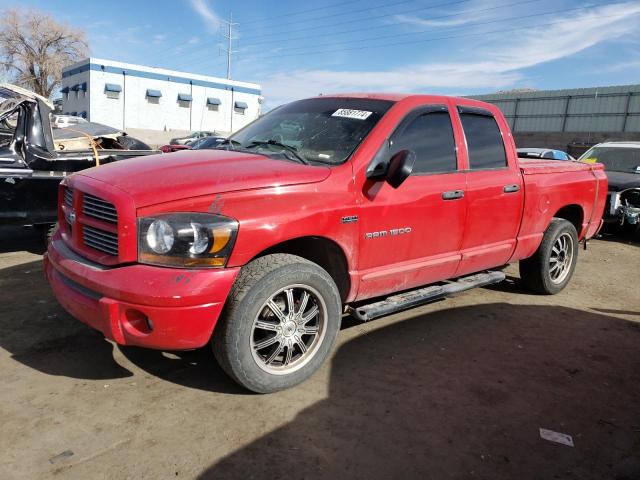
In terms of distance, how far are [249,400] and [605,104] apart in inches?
1309

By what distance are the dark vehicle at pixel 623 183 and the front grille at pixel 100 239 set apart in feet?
26.3

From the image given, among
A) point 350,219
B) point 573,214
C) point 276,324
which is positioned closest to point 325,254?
point 350,219

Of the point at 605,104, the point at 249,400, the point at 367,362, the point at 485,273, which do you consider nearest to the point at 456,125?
the point at 485,273

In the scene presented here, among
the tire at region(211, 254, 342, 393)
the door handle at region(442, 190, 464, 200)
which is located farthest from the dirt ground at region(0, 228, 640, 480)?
the door handle at region(442, 190, 464, 200)

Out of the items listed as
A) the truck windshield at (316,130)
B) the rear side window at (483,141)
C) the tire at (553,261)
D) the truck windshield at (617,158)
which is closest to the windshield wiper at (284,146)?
the truck windshield at (316,130)

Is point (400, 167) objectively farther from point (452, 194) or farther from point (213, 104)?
point (213, 104)

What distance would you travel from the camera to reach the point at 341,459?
2.53 metres

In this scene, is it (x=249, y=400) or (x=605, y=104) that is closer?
(x=249, y=400)

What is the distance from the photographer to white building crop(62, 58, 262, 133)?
1650 inches

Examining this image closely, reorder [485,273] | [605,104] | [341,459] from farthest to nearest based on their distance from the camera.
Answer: [605,104] < [485,273] < [341,459]

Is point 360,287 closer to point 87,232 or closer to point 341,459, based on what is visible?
point 341,459

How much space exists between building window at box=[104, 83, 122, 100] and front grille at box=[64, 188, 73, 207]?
1703 inches

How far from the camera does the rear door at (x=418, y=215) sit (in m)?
3.47

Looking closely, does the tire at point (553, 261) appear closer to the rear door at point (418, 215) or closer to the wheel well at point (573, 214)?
the wheel well at point (573, 214)
